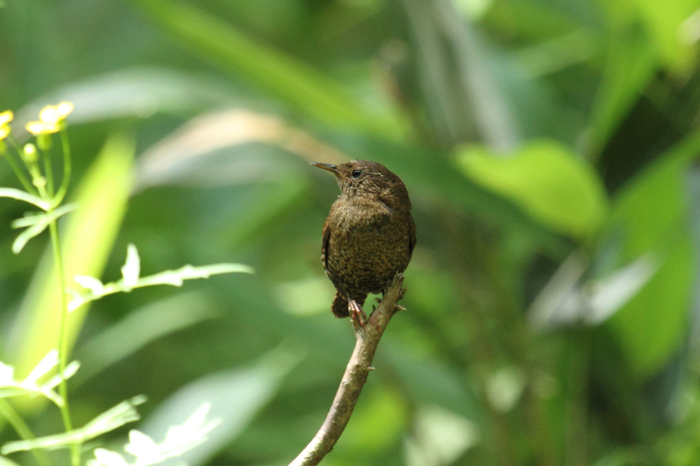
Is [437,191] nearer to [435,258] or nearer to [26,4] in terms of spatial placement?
[435,258]

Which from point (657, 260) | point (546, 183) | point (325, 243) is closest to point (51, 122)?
point (325, 243)

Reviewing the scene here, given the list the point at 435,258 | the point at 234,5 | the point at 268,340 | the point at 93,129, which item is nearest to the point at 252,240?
the point at 268,340

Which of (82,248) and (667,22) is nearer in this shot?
(82,248)

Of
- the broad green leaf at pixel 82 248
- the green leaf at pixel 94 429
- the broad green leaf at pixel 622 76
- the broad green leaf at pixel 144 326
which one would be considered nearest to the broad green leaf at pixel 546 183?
the broad green leaf at pixel 622 76

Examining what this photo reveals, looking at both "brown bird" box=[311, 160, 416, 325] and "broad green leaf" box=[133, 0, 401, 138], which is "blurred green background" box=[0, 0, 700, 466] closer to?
"broad green leaf" box=[133, 0, 401, 138]

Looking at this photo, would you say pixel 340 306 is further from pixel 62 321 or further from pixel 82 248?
pixel 82 248

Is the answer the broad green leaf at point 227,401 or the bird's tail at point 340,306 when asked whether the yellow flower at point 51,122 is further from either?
the broad green leaf at point 227,401
